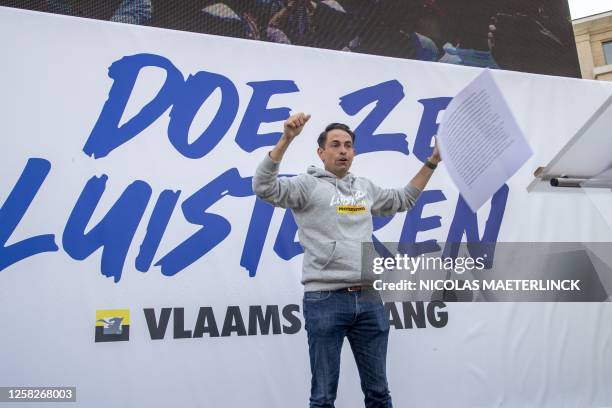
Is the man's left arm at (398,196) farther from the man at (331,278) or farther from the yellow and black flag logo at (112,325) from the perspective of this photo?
the yellow and black flag logo at (112,325)

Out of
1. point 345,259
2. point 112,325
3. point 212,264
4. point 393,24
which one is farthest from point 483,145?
point 393,24

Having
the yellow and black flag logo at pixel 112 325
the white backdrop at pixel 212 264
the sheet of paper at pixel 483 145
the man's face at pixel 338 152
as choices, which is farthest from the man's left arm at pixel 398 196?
the yellow and black flag logo at pixel 112 325

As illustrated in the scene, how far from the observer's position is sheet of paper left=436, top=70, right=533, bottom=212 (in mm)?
1152

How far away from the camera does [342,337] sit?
150cm

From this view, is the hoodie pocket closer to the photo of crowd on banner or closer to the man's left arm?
the man's left arm

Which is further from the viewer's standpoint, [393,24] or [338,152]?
[393,24]

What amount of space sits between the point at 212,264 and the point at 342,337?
35.6 inches

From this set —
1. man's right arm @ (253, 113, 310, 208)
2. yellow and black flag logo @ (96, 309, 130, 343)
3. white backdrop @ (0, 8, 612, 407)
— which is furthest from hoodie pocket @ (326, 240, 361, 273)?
yellow and black flag logo @ (96, 309, 130, 343)

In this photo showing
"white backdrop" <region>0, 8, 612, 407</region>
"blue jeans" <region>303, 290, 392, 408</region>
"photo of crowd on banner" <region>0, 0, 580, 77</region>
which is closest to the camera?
"blue jeans" <region>303, 290, 392, 408</region>

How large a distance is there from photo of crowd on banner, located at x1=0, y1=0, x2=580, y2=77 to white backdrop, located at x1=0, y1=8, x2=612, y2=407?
15 cm

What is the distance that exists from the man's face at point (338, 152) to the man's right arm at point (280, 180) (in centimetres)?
17

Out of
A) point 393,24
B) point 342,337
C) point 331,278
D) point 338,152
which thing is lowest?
point 342,337

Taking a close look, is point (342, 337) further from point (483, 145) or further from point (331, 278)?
point (483, 145)

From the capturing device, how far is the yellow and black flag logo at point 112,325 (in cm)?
196
